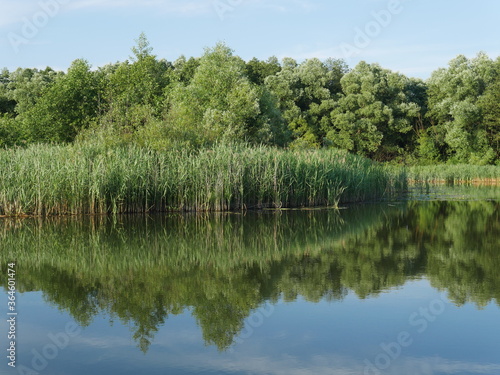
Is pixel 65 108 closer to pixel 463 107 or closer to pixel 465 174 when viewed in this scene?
pixel 465 174

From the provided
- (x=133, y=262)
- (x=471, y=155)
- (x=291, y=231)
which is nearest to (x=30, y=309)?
(x=133, y=262)

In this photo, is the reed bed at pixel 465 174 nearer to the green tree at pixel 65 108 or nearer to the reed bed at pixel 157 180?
the reed bed at pixel 157 180

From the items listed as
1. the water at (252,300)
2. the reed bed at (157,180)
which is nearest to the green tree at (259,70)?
the reed bed at (157,180)

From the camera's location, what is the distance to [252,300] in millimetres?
7512

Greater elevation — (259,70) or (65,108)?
(259,70)

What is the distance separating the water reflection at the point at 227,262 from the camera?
7363 millimetres

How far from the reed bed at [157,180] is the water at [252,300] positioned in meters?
2.16

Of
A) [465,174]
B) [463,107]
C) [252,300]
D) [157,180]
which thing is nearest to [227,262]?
[252,300]

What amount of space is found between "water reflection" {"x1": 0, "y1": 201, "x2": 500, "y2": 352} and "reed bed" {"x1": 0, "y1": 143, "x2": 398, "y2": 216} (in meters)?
1.12

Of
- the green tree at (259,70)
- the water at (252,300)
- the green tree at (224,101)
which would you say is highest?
the green tree at (259,70)

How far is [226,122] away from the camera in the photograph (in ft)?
92.1

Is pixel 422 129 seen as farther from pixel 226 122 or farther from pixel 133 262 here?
pixel 133 262

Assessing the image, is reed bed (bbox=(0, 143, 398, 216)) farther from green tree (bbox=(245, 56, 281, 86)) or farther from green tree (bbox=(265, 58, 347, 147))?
green tree (bbox=(245, 56, 281, 86))

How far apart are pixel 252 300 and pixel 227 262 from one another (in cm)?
265
